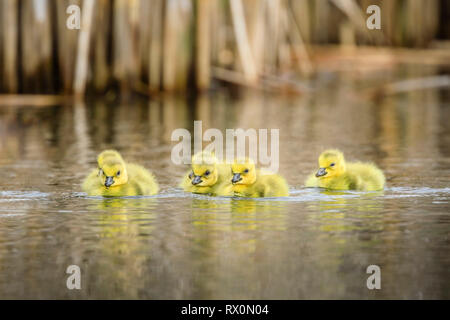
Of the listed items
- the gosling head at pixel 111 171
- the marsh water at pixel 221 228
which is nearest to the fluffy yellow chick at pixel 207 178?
the marsh water at pixel 221 228

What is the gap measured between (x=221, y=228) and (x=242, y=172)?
3.62 ft

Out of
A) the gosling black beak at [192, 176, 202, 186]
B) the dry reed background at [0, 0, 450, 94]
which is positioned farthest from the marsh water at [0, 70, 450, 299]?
the dry reed background at [0, 0, 450, 94]

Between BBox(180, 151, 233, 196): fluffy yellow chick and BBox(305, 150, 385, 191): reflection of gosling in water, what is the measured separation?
2.28 feet

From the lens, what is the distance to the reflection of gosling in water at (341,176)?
8.99 m

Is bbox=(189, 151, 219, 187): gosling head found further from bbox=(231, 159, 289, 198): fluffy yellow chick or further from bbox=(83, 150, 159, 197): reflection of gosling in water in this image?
bbox=(83, 150, 159, 197): reflection of gosling in water

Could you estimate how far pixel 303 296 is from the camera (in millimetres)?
5902

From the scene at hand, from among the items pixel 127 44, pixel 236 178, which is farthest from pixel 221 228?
pixel 127 44

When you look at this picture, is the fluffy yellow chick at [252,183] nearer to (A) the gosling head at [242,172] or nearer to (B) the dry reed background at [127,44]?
(A) the gosling head at [242,172]

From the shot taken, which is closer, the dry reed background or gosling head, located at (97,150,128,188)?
gosling head, located at (97,150,128,188)

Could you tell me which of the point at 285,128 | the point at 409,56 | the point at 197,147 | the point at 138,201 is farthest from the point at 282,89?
the point at 138,201

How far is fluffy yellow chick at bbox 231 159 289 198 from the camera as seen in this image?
28.2 ft
